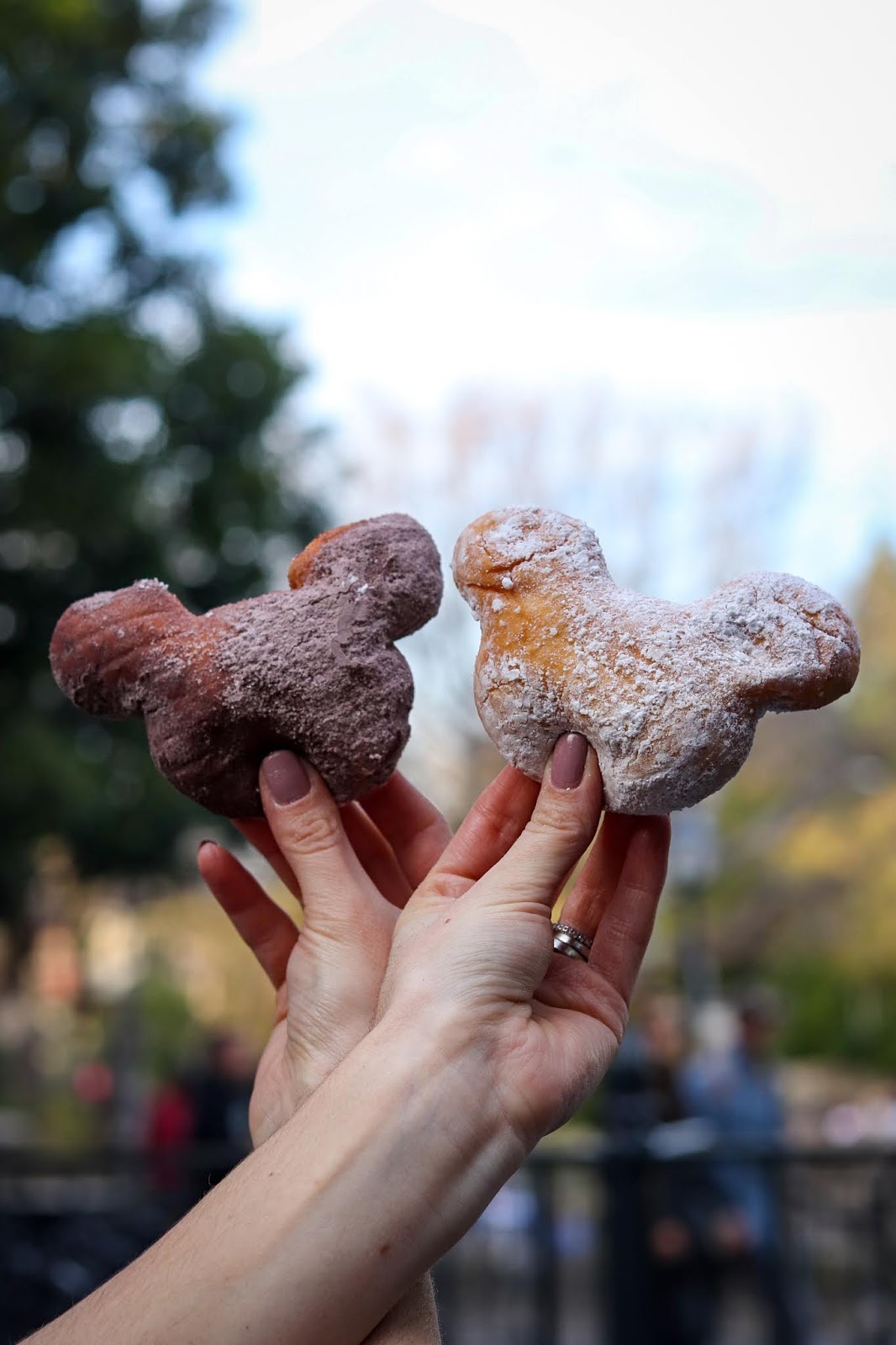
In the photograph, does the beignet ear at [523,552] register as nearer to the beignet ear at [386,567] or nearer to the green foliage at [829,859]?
the beignet ear at [386,567]

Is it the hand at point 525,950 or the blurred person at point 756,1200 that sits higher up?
the hand at point 525,950

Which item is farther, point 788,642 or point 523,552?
point 523,552

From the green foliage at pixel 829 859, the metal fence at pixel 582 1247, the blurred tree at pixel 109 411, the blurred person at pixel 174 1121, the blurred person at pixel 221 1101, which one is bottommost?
the green foliage at pixel 829 859

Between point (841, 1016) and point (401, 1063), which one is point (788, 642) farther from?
point (841, 1016)

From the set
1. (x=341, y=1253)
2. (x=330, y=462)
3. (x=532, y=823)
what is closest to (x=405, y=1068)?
(x=341, y=1253)

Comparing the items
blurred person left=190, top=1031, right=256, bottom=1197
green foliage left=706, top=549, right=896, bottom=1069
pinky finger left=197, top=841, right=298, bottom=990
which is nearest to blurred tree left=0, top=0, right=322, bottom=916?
blurred person left=190, top=1031, right=256, bottom=1197

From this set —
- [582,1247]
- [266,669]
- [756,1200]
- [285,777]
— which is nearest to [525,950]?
[285,777]

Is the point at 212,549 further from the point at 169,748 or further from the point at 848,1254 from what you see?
the point at 169,748

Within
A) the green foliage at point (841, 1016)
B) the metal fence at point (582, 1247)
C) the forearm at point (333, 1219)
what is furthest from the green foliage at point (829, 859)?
the forearm at point (333, 1219)
